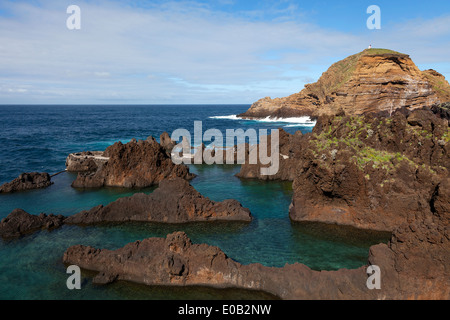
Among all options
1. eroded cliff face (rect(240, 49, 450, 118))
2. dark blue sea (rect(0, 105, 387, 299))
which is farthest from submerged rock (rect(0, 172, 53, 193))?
eroded cliff face (rect(240, 49, 450, 118))

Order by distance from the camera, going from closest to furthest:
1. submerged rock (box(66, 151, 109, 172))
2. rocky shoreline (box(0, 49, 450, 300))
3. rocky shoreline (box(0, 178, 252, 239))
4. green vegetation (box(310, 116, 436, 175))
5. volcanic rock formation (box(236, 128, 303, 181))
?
rocky shoreline (box(0, 49, 450, 300)) → green vegetation (box(310, 116, 436, 175)) → rocky shoreline (box(0, 178, 252, 239)) → volcanic rock formation (box(236, 128, 303, 181)) → submerged rock (box(66, 151, 109, 172))

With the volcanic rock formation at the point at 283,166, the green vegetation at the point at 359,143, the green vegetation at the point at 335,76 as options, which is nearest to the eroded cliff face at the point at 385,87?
the green vegetation at the point at 335,76

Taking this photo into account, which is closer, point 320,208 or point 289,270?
point 289,270

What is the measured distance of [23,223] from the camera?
2277 cm

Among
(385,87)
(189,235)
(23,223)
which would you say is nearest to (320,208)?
(189,235)

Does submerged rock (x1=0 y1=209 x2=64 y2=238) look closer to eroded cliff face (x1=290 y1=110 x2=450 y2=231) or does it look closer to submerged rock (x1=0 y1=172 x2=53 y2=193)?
submerged rock (x1=0 y1=172 x2=53 y2=193)

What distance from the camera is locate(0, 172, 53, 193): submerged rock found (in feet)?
110

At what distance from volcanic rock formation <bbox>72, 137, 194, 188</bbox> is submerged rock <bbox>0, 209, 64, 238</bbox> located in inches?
456

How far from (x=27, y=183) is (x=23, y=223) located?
1373cm

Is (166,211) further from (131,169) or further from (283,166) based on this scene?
(283,166)

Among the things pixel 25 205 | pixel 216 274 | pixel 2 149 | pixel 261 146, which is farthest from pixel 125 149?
pixel 2 149

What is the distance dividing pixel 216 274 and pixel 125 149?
24.7 metres
